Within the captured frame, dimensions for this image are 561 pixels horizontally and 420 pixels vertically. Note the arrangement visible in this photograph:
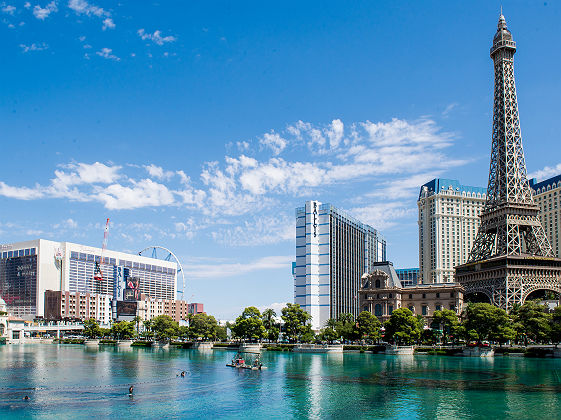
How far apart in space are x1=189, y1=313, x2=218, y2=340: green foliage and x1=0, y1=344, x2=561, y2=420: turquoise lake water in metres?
70.2

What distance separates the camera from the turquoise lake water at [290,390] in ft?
215

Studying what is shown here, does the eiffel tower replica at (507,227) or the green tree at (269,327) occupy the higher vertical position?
the eiffel tower replica at (507,227)

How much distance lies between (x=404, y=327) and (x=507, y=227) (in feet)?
179

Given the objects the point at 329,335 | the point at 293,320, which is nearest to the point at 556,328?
the point at 329,335

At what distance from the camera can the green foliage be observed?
191m

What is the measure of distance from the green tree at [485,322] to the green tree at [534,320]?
5077 mm

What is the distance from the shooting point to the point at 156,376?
98.7m

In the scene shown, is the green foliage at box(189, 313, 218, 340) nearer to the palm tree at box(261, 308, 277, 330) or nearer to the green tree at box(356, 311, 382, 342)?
the palm tree at box(261, 308, 277, 330)

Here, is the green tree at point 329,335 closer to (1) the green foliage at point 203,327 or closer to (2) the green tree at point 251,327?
(2) the green tree at point 251,327

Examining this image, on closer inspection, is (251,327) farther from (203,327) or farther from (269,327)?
(203,327)

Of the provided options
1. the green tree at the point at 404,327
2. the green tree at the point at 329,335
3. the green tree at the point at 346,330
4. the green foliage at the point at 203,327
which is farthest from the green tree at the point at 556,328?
the green foliage at the point at 203,327

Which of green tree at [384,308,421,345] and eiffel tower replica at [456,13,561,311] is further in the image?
eiffel tower replica at [456,13,561,311]


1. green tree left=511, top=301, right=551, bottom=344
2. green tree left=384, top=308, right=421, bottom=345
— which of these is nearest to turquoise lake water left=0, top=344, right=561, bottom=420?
green tree left=511, top=301, right=551, bottom=344

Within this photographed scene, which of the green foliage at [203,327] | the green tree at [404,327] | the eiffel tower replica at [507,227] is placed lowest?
the green foliage at [203,327]
